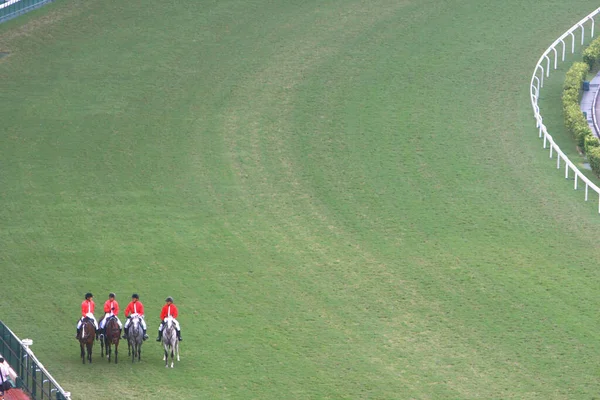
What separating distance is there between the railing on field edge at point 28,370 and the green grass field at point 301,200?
0.94 metres

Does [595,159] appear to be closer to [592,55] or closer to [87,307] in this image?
[592,55]

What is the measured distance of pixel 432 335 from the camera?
23.7m

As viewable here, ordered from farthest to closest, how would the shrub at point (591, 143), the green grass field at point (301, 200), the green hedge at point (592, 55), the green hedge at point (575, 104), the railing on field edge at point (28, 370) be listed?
1. the green hedge at point (592, 55)
2. the green hedge at point (575, 104)
3. the shrub at point (591, 143)
4. the green grass field at point (301, 200)
5. the railing on field edge at point (28, 370)

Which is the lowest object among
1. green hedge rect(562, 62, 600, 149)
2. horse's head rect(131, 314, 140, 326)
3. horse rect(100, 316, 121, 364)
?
horse rect(100, 316, 121, 364)

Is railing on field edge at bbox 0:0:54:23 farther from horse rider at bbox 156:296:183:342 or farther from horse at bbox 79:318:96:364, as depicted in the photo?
horse rider at bbox 156:296:183:342

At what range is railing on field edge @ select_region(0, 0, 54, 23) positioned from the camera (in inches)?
1633

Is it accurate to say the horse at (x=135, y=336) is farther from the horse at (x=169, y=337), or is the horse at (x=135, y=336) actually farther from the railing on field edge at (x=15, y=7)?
the railing on field edge at (x=15, y=7)

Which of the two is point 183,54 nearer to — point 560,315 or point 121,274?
point 121,274

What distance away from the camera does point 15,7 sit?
4191 centimetres

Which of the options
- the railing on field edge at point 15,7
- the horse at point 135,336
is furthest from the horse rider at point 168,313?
the railing on field edge at point 15,7

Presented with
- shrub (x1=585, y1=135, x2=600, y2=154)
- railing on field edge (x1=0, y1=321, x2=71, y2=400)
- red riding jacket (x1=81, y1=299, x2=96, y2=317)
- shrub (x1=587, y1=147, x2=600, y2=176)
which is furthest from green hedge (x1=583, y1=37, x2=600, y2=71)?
railing on field edge (x1=0, y1=321, x2=71, y2=400)

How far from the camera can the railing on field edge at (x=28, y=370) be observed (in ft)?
64.1

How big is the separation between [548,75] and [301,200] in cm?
1145

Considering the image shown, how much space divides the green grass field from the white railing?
1.06ft
